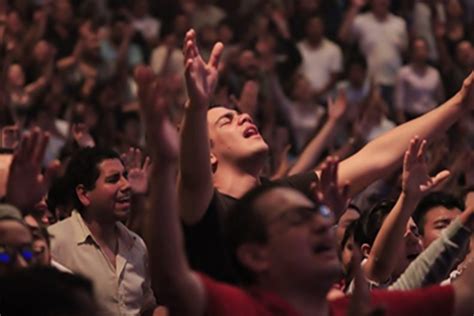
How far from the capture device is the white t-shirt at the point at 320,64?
42.0 feet

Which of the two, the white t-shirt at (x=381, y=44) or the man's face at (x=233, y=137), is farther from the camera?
the white t-shirt at (x=381, y=44)

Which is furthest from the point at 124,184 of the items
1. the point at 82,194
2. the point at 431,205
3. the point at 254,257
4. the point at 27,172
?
the point at 254,257

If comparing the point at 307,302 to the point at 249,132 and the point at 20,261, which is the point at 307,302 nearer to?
the point at 20,261

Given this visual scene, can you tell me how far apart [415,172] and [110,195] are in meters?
1.70

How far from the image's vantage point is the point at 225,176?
5.32m

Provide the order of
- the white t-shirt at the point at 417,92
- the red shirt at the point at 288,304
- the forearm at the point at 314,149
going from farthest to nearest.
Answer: the white t-shirt at the point at 417,92 < the forearm at the point at 314,149 < the red shirt at the point at 288,304

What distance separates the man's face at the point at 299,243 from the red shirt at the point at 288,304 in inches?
2.8

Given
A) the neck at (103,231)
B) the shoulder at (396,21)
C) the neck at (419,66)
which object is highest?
the neck at (103,231)

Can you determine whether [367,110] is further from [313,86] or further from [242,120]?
[242,120]

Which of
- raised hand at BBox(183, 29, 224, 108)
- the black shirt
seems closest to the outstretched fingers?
raised hand at BBox(183, 29, 224, 108)

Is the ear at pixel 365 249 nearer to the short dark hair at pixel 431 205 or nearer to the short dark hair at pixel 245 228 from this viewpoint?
the short dark hair at pixel 431 205

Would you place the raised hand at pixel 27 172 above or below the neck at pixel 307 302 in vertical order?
above

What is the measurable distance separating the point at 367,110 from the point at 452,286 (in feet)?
24.2

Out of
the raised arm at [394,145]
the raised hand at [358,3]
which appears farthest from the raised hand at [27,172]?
the raised hand at [358,3]
